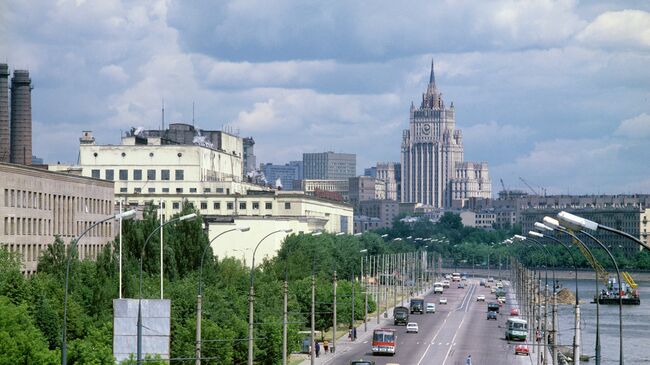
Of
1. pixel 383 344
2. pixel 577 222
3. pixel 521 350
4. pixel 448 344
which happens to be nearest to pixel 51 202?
pixel 383 344

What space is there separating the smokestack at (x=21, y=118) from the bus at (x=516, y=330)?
6444 cm

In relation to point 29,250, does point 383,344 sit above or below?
below

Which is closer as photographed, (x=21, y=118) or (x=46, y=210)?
(x=46, y=210)

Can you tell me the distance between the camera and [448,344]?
429ft

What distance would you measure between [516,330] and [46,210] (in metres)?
41.4

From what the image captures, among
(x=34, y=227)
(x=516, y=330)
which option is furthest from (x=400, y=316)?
(x=34, y=227)

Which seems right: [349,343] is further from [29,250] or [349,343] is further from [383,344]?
[29,250]

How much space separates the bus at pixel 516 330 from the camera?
138 m

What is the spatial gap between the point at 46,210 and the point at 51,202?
1867 mm

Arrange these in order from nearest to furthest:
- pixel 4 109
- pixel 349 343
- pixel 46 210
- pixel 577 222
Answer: pixel 577 222 < pixel 46 210 < pixel 349 343 < pixel 4 109

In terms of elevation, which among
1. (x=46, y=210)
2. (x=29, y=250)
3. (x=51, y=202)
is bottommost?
(x=29, y=250)

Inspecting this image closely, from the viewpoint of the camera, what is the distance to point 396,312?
159125mm

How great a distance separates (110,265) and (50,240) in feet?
104

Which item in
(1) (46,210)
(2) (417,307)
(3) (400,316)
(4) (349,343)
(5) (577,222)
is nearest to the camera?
(5) (577,222)
